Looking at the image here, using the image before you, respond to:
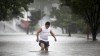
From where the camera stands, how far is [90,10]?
4200 centimetres

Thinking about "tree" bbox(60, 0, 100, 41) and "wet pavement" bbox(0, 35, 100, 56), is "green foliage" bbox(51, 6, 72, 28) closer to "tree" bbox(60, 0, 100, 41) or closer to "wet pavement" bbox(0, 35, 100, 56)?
"tree" bbox(60, 0, 100, 41)

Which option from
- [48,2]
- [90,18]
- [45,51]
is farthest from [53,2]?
[45,51]

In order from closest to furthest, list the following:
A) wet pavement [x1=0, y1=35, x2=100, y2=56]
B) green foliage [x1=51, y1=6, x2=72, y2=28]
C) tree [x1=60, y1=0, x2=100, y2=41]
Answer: wet pavement [x1=0, y1=35, x2=100, y2=56] → tree [x1=60, y1=0, x2=100, y2=41] → green foliage [x1=51, y1=6, x2=72, y2=28]

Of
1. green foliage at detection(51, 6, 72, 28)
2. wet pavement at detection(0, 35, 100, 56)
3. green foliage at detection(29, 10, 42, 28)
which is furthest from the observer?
green foliage at detection(29, 10, 42, 28)

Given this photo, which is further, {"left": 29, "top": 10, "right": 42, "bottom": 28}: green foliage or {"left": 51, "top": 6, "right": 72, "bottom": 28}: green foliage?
{"left": 29, "top": 10, "right": 42, "bottom": 28}: green foliage

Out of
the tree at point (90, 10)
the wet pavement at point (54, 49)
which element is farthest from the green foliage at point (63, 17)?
the wet pavement at point (54, 49)

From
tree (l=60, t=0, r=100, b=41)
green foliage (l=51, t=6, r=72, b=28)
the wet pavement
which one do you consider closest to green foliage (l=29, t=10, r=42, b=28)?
green foliage (l=51, t=6, r=72, b=28)

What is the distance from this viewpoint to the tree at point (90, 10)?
40.8 metres

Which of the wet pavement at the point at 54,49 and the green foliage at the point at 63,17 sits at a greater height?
the green foliage at the point at 63,17

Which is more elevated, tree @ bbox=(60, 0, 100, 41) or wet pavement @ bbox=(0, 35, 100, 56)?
tree @ bbox=(60, 0, 100, 41)

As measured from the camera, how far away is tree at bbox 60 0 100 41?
1608 inches

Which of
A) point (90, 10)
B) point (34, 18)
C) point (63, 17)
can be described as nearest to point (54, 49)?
point (90, 10)

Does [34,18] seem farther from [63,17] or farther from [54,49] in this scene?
[54,49]

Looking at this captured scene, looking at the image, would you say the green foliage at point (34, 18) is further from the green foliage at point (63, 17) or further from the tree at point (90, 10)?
the tree at point (90, 10)
